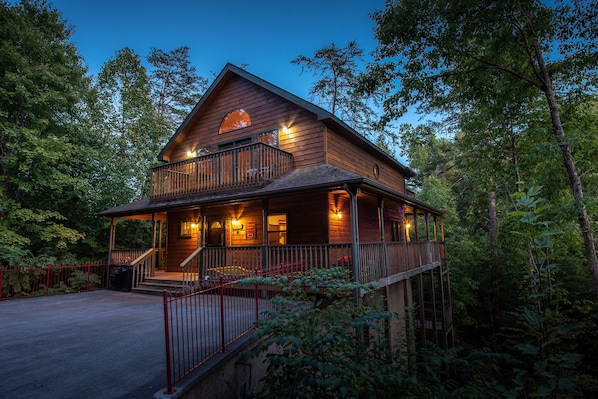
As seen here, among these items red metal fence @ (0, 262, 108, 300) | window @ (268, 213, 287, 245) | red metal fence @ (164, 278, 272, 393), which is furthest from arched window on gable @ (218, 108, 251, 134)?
red metal fence @ (164, 278, 272, 393)

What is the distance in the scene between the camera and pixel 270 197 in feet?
30.0

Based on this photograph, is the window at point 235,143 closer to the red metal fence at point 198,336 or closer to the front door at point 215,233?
the front door at point 215,233

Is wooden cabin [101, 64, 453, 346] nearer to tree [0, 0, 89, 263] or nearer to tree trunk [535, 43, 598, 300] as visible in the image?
tree [0, 0, 89, 263]

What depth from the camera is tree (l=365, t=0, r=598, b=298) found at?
7.48 meters

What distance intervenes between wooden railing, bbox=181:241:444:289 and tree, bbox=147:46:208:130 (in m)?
20.8

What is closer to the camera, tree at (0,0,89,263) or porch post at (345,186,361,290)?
porch post at (345,186,361,290)

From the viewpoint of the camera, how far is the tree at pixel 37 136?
13016 mm

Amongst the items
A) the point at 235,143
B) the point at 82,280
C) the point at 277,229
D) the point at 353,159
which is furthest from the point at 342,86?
the point at 82,280

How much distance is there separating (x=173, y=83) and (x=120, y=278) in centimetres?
2170

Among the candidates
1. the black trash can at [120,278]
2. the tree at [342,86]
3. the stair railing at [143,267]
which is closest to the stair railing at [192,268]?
the stair railing at [143,267]

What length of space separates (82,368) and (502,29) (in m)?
11.8

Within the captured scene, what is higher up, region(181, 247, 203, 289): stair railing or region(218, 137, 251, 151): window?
region(218, 137, 251, 151): window

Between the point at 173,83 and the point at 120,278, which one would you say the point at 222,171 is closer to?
the point at 120,278

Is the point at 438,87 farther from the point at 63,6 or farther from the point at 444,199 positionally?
the point at 63,6
